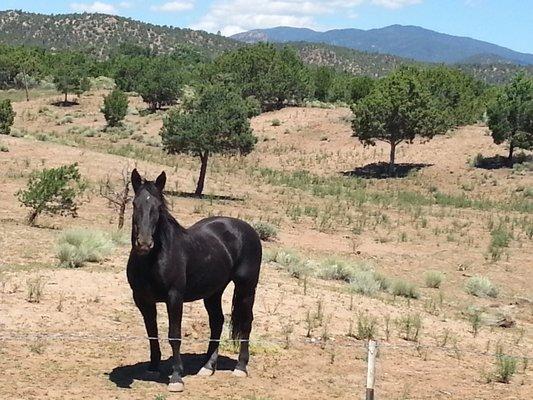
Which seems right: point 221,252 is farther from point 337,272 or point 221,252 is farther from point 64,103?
point 64,103

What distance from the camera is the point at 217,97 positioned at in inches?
1282

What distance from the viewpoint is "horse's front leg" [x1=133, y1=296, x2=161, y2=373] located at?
28.5ft

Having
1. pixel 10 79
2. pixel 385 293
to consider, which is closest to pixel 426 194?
pixel 385 293

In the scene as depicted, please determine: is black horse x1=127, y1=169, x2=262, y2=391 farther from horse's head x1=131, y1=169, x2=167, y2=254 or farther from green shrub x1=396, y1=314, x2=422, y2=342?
green shrub x1=396, y1=314, x2=422, y2=342

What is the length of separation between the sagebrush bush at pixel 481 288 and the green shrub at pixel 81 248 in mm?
9583

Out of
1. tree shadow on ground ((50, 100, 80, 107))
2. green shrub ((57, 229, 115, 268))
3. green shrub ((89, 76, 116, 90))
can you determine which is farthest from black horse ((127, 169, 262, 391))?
green shrub ((89, 76, 116, 90))

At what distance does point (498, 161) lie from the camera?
159ft

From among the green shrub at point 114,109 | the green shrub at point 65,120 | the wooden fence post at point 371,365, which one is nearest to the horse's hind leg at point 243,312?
the wooden fence post at point 371,365

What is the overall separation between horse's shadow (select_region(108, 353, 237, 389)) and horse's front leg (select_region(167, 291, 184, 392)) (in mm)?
346

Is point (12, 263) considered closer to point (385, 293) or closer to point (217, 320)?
point (217, 320)

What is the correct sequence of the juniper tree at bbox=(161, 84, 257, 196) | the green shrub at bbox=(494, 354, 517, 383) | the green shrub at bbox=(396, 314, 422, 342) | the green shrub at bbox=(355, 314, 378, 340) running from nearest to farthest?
the green shrub at bbox=(494, 354, 517, 383), the green shrub at bbox=(355, 314, 378, 340), the green shrub at bbox=(396, 314, 422, 342), the juniper tree at bbox=(161, 84, 257, 196)

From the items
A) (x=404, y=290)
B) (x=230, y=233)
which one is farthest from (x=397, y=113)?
(x=230, y=233)

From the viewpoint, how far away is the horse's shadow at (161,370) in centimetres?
885

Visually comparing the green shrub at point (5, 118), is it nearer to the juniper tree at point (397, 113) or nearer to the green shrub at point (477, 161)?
the juniper tree at point (397, 113)
